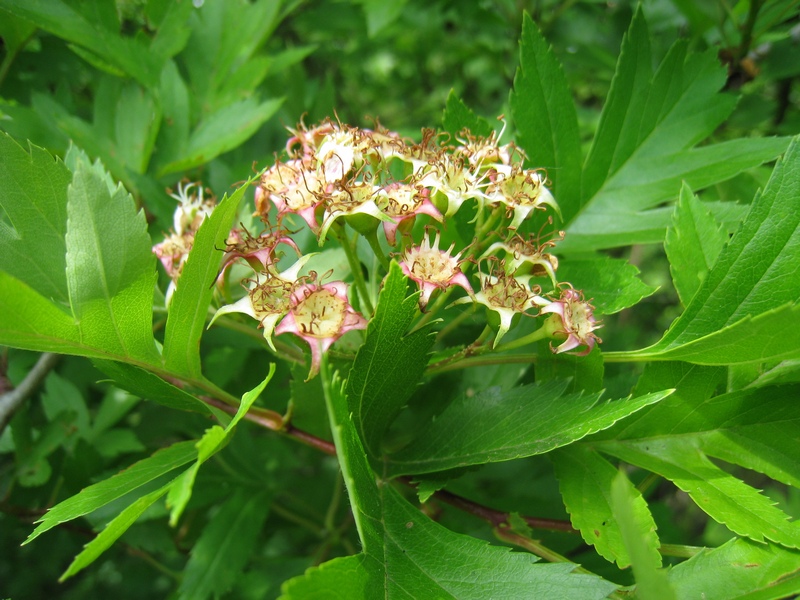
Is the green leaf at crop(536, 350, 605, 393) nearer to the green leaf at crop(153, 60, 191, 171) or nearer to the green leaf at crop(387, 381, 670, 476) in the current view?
the green leaf at crop(387, 381, 670, 476)

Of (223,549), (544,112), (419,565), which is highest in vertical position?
(544,112)

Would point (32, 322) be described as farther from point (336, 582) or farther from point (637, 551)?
point (637, 551)

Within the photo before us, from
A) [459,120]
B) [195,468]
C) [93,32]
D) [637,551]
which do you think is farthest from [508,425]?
[93,32]

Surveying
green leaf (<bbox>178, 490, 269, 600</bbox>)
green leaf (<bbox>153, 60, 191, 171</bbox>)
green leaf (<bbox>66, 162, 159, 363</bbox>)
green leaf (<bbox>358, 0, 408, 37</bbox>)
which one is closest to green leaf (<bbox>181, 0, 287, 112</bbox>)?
green leaf (<bbox>153, 60, 191, 171</bbox>)

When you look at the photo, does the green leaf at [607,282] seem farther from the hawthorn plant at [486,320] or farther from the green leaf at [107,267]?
the green leaf at [107,267]

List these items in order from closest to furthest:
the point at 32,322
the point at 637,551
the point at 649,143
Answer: the point at 637,551, the point at 32,322, the point at 649,143

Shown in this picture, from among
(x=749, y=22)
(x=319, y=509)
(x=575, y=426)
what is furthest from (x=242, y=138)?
(x=749, y=22)

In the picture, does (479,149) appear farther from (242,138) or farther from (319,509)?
(319,509)

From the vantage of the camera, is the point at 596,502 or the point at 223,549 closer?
the point at 596,502
